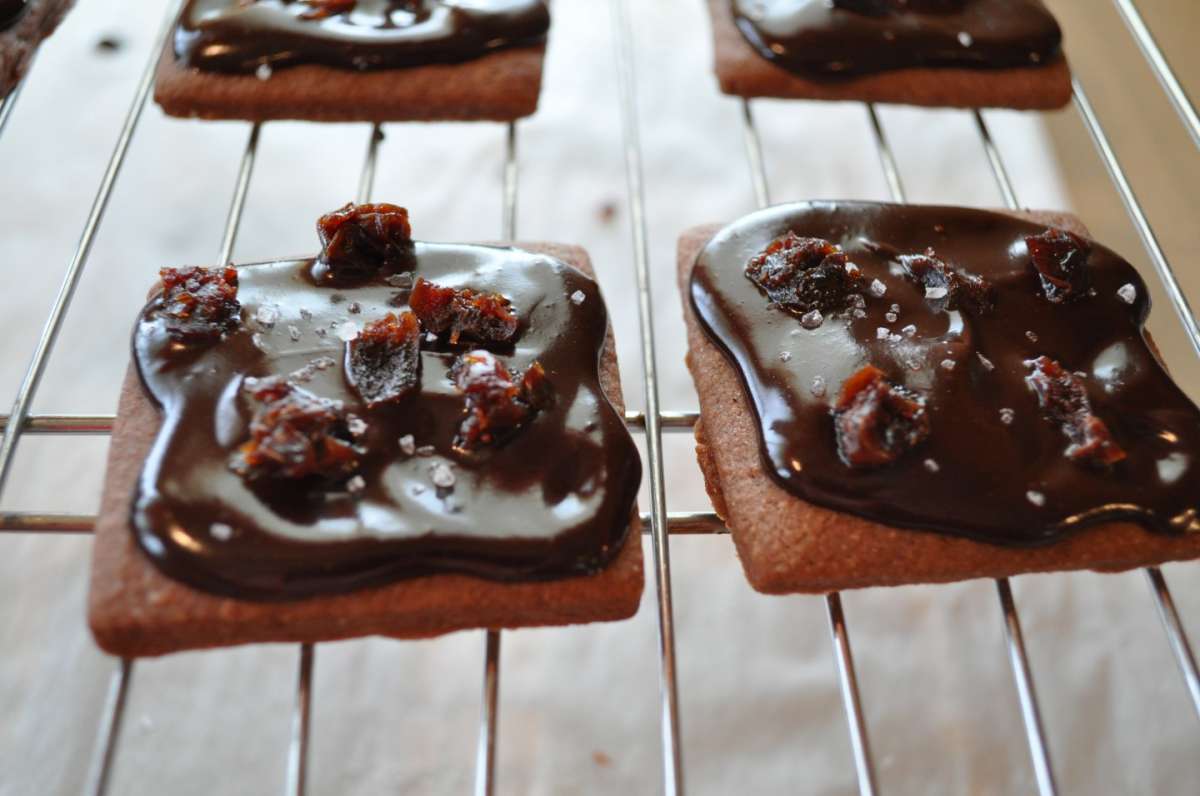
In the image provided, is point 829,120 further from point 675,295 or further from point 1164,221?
point 1164,221

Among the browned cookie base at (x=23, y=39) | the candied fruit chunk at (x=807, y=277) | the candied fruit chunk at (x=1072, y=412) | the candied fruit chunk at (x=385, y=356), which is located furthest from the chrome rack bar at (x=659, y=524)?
the browned cookie base at (x=23, y=39)

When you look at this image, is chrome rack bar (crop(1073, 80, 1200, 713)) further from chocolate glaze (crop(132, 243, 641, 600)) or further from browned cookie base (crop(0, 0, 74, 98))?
browned cookie base (crop(0, 0, 74, 98))

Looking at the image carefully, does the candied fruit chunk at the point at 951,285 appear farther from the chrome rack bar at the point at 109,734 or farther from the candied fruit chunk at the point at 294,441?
the chrome rack bar at the point at 109,734

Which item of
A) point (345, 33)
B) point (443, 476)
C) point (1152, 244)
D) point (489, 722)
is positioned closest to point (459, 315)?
point (443, 476)

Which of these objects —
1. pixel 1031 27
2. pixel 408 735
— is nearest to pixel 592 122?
pixel 1031 27

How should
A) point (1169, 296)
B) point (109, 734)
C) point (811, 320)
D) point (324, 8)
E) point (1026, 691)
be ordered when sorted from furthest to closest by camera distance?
point (324, 8) → point (1169, 296) → point (811, 320) → point (1026, 691) → point (109, 734)

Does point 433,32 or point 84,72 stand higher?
point 433,32

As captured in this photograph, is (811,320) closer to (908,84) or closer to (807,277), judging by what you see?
(807,277)
